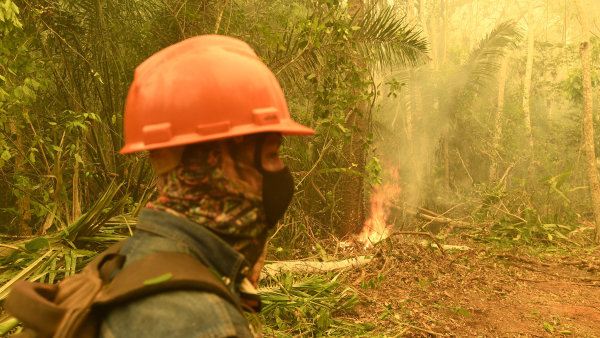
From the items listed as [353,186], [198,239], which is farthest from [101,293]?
[353,186]

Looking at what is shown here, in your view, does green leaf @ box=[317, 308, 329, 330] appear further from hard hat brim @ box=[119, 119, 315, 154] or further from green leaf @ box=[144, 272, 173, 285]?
green leaf @ box=[144, 272, 173, 285]

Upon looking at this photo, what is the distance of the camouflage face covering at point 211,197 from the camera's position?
1.18 m

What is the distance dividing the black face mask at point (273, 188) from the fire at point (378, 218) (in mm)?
5813

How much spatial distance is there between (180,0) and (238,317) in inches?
205

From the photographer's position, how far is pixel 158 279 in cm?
96

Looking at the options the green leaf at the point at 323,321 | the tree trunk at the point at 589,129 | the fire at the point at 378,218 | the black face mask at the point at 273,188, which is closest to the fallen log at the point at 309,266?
the green leaf at the point at 323,321

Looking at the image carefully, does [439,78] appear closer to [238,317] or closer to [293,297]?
[293,297]

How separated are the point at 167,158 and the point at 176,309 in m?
0.45

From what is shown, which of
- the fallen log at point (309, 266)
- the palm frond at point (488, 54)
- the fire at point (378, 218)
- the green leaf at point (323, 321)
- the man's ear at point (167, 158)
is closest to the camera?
the man's ear at point (167, 158)

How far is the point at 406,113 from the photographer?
715 inches

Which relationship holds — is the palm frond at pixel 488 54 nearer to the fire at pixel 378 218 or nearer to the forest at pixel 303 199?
the forest at pixel 303 199

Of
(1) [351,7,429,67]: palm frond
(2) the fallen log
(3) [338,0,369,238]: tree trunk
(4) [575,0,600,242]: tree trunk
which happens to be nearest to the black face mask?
(2) the fallen log

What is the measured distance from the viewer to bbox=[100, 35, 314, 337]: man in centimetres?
116

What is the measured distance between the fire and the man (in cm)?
589
